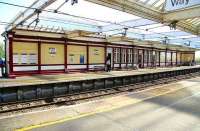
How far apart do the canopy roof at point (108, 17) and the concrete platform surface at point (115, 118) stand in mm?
4276

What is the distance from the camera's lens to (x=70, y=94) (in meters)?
12.7

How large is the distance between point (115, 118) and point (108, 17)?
10127mm

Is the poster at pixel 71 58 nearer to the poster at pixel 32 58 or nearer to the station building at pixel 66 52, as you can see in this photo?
the station building at pixel 66 52

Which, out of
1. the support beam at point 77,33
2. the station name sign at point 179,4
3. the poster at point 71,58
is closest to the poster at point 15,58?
the support beam at point 77,33

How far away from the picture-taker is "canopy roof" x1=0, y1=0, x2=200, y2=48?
423 inches

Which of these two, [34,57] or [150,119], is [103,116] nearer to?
[150,119]

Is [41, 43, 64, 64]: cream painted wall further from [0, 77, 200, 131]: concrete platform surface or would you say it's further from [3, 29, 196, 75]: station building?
[0, 77, 200, 131]: concrete platform surface

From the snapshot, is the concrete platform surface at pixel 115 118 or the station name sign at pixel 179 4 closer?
the concrete platform surface at pixel 115 118

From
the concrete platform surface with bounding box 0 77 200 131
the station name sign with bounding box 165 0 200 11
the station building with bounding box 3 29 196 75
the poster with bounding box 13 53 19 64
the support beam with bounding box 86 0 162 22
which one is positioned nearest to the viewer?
the concrete platform surface with bounding box 0 77 200 131

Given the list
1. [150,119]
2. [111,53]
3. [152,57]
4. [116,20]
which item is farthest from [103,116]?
[152,57]

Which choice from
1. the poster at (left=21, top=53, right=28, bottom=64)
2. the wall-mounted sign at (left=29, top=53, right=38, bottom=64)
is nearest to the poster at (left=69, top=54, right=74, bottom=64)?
the wall-mounted sign at (left=29, top=53, right=38, bottom=64)

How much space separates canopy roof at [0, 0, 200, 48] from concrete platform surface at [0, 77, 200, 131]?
14.0ft

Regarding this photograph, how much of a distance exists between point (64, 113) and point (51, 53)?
11.8m

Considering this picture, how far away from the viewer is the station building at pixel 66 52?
663 inches
